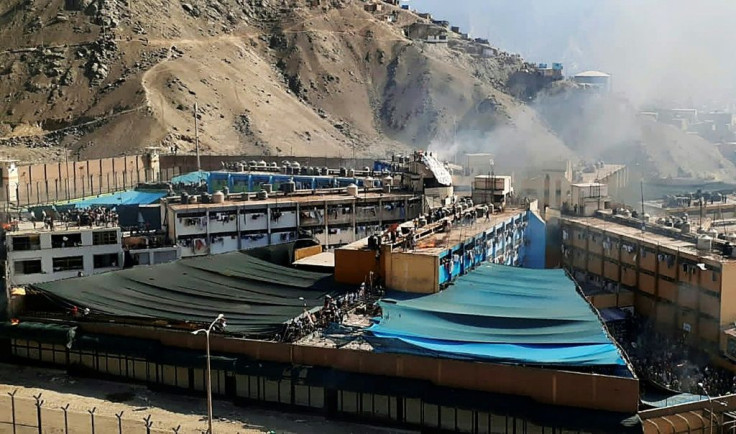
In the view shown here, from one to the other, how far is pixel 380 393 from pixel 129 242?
64.6 ft

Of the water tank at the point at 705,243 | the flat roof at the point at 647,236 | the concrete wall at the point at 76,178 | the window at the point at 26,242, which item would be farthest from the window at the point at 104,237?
the water tank at the point at 705,243

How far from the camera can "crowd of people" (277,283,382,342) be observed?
81.4 ft

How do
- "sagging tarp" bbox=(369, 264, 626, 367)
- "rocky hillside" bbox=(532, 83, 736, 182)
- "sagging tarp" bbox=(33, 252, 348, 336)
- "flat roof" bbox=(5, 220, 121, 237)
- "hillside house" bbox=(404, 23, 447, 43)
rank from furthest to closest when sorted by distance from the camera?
"hillside house" bbox=(404, 23, 447, 43)
"rocky hillside" bbox=(532, 83, 736, 182)
"flat roof" bbox=(5, 220, 121, 237)
"sagging tarp" bbox=(33, 252, 348, 336)
"sagging tarp" bbox=(369, 264, 626, 367)

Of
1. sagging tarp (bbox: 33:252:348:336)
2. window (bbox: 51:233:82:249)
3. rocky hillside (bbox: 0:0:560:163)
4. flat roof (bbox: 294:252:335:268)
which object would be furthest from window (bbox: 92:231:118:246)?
rocky hillside (bbox: 0:0:560:163)

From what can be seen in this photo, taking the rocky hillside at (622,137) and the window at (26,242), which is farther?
the rocky hillside at (622,137)

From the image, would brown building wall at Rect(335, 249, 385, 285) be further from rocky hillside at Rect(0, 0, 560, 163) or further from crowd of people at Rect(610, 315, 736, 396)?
rocky hillside at Rect(0, 0, 560, 163)

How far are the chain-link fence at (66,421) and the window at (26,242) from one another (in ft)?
44.8

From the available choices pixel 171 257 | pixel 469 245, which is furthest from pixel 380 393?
pixel 171 257

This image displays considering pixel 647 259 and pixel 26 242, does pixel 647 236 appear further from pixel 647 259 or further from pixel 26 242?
pixel 26 242

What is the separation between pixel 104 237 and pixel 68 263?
1.71 m

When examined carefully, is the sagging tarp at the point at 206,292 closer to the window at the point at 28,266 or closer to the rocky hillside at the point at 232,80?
the window at the point at 28,266

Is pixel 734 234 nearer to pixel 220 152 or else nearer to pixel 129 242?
pixel 129 242

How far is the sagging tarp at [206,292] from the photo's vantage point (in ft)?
87.2

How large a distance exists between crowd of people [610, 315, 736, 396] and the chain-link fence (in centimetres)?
1355
